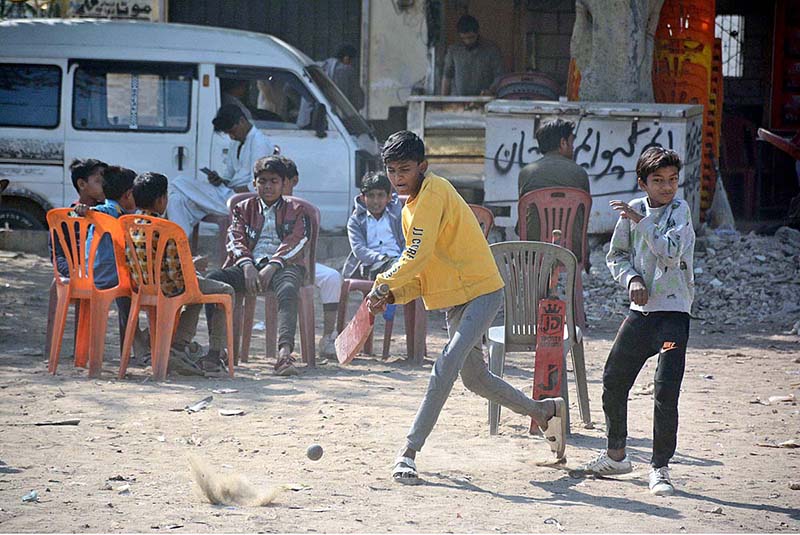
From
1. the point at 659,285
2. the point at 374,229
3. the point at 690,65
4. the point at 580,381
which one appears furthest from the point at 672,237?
the point at 690,65

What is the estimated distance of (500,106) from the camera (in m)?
12.2

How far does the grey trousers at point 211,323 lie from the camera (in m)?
7.75

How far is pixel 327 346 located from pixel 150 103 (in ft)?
14.7

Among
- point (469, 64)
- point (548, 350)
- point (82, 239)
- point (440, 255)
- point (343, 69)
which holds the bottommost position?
point (548, 350)

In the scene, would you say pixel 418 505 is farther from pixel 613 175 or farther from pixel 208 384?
pixel 613 175

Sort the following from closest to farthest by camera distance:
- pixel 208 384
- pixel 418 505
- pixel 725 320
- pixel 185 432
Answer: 1. pixel 418 505
2. pixel 185 432
3. pixel 208 384
4. pixel 725 320

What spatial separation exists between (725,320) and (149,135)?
577cm

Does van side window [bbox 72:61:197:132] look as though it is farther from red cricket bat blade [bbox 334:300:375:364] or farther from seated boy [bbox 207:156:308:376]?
red cricket bat blade [bbox 334:300:375:364]

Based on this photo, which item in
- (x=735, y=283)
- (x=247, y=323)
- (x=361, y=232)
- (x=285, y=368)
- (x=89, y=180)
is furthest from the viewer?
(x=735, y=283)

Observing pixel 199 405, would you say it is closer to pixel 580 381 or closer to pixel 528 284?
pixel 528 284

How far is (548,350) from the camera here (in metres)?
6.15

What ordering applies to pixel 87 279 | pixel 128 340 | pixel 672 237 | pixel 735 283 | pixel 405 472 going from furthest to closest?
pixel 735 283 → pixel 87 279 → pixel 128 340 → pixel 405 472 → pixel 672 237

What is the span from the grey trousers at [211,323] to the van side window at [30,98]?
4970 millimetres

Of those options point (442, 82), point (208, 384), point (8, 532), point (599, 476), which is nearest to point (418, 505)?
point (599, 476)
